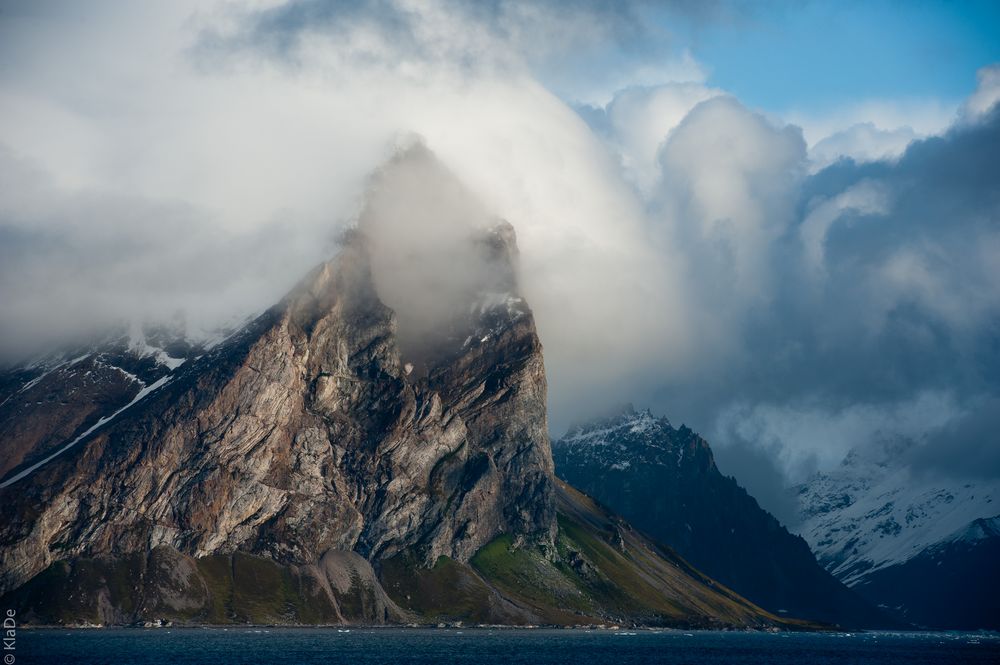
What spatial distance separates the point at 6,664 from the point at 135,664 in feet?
Result: 70.6

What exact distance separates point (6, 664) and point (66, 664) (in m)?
9.58

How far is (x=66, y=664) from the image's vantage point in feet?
628

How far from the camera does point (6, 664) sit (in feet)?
619

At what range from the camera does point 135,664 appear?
19912 cm

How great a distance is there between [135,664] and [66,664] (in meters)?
12.4
